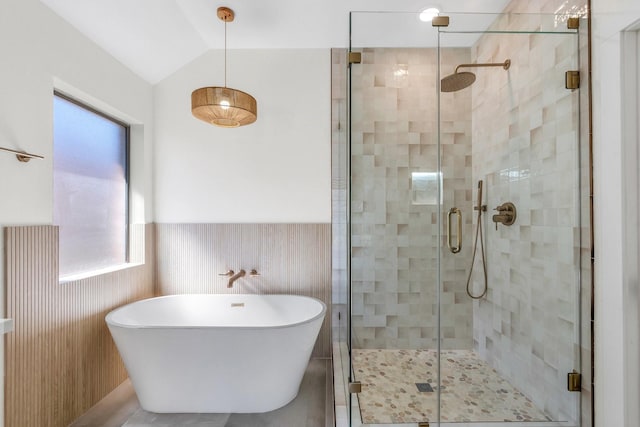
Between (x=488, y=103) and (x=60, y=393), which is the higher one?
(x=488, y=103)

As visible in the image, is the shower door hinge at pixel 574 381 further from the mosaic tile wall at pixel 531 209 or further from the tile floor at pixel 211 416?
the tile floor at pixel 211 416

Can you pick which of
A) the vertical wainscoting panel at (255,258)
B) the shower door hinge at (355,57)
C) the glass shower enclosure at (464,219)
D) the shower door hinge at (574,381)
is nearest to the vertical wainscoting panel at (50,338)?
the vertical wainscoting panel at (255,258)

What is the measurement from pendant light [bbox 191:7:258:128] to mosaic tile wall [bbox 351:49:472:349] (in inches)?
28.1

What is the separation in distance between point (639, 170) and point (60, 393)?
10.3 ft

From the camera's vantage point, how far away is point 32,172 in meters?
1.58

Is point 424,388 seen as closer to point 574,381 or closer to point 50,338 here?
point 574,381

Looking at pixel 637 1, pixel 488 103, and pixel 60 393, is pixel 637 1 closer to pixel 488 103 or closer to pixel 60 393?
pixel 488 103

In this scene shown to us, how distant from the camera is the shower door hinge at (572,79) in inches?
57.3

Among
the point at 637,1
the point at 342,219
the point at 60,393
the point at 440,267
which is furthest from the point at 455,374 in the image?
the point at 60,393

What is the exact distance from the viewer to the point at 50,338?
1.64 m

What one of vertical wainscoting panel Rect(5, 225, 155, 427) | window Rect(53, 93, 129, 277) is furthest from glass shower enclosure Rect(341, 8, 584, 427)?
window Rect(53, 93, 129, 277)

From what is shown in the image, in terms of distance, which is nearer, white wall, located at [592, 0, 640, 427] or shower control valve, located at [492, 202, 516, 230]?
white wall, located at [592, 0, 640, 427]

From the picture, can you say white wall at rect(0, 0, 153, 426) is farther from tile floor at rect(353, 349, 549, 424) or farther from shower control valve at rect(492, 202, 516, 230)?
shower control valve at rect(492, 202, 516, 230)

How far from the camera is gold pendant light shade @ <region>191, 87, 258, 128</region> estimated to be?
1798 millimetres
